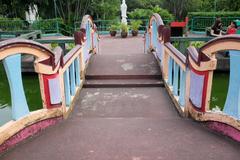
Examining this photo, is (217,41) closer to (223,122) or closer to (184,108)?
(223,122)

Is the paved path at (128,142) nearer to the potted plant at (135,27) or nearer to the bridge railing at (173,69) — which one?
the bridge railing at (173,69)

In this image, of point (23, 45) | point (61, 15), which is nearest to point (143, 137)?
point (23, 45)

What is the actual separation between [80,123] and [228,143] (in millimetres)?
1899

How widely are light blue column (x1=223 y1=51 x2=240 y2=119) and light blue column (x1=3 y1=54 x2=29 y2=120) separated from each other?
2.41 m

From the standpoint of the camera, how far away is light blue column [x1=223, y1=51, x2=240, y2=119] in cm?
325

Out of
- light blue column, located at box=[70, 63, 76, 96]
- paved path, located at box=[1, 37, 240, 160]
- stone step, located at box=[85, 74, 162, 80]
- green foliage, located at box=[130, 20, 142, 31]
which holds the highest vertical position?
green foliage, located at box=[130, 20, 142, 31]

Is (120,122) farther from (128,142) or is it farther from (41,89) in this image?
(41,89)

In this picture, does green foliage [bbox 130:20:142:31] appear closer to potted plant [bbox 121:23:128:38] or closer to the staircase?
potted plant [bbox 121:23:128:38]

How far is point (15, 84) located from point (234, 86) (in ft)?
8.15

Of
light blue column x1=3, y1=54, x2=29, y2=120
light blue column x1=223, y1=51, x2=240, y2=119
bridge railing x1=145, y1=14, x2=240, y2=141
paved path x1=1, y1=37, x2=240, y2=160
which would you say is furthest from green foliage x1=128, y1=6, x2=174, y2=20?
light blue column x1=3, y1=54, x2=29, y2=120

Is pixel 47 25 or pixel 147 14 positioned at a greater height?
pixel 147 14

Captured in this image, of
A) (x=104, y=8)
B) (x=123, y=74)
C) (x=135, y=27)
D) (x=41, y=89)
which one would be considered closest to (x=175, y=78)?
(x=123, y=74)

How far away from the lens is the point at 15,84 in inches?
132

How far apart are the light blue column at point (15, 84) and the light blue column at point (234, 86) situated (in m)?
2.41
